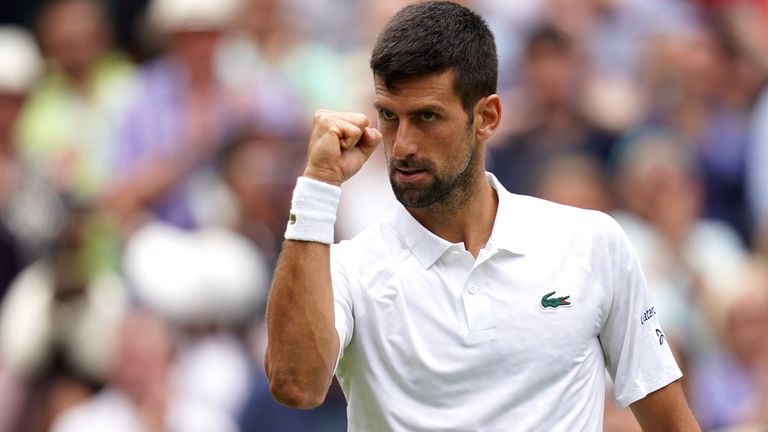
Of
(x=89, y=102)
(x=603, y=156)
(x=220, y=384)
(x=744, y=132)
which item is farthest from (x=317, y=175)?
(x=744, y=132)

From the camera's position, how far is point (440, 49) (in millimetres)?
3053

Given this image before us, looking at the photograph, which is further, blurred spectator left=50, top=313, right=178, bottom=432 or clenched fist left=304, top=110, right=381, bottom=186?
blurred spectator left=50, top=313, right=178, bottom=432

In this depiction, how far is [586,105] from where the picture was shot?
25.9 feet

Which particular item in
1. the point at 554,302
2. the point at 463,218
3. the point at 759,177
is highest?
the point at 463,218

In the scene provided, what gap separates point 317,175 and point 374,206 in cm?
411

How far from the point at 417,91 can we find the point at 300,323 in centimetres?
60

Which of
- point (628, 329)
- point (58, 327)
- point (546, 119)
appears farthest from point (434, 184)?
point (546, 119)

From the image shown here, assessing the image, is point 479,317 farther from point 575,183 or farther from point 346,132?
point 575,183

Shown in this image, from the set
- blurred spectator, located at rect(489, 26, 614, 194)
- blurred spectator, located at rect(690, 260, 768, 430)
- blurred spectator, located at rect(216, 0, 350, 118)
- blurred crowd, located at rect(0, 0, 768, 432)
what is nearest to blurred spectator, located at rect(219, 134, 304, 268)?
blurred crowd, located at rect(0, 0, 768, 432)

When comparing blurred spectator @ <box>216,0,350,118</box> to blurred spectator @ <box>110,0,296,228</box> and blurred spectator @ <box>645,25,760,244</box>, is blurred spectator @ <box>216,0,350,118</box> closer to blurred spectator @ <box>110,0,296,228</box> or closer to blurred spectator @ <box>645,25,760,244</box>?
blurred spectator @ <box>110,0,296,228</box>

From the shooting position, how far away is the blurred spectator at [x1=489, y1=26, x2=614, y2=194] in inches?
296

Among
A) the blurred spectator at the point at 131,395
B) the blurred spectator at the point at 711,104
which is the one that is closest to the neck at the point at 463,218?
the blurred spectator at the point at 131,395

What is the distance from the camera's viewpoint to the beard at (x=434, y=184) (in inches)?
118

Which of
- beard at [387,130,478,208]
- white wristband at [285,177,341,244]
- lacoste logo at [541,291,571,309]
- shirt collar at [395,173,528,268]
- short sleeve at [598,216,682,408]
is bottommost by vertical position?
short sleeve at [598,216,682,408]
